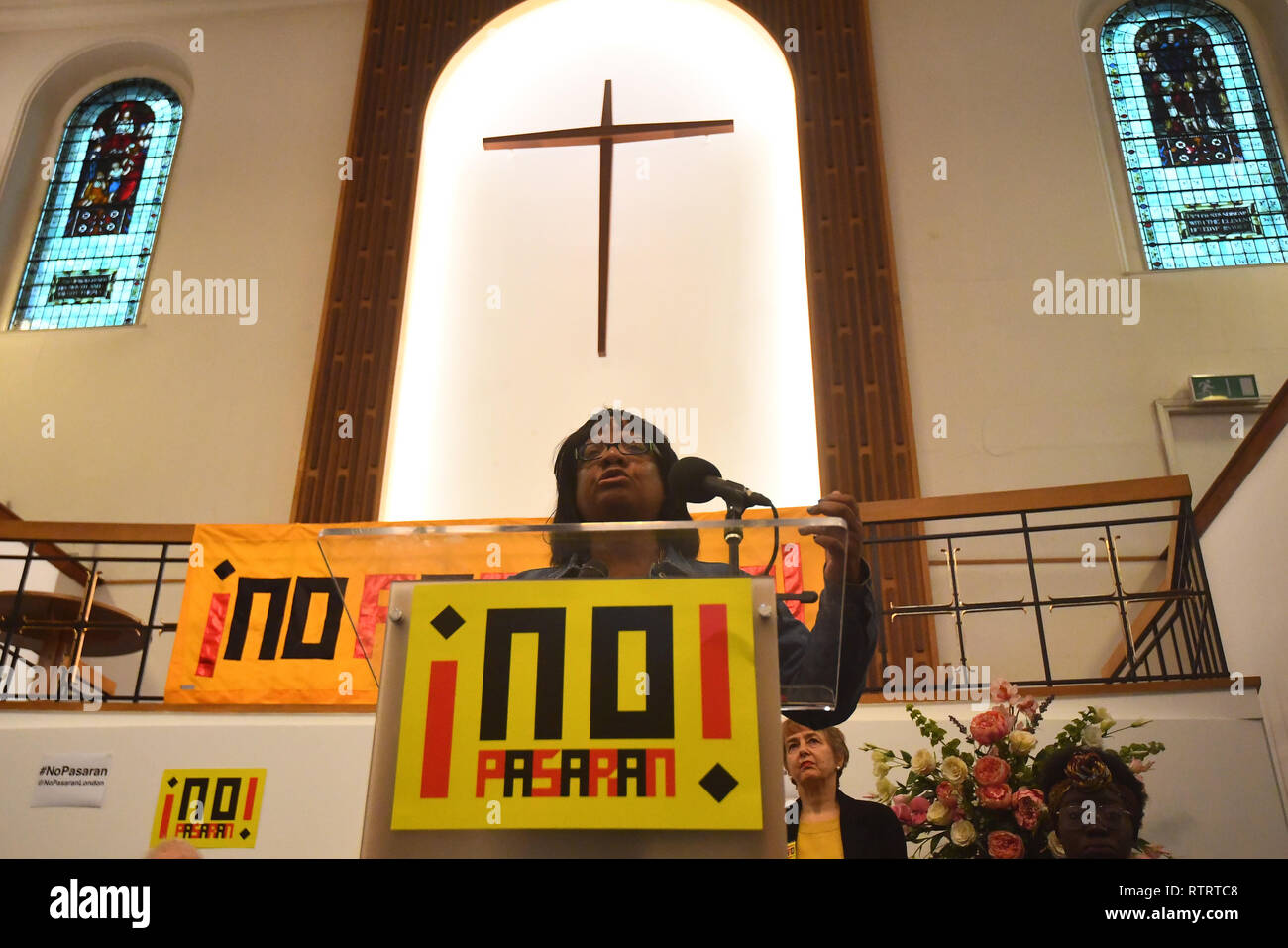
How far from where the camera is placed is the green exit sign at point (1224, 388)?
17.6 ft

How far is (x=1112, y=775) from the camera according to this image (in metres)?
2.65

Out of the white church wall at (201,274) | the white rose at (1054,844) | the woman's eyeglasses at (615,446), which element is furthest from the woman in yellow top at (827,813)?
the white church wall at (201,274)

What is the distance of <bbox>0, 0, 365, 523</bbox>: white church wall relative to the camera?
5945mm

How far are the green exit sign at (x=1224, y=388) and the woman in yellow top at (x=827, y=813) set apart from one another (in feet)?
11.3

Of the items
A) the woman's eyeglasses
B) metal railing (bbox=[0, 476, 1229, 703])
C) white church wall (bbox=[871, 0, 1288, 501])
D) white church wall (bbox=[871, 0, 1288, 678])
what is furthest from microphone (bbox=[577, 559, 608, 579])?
white church wall (bbox=[871, 0, 1288, 501])

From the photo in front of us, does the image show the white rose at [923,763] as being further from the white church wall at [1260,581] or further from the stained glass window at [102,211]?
the stained glass window at [102,211]

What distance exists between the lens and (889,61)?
6586 mm

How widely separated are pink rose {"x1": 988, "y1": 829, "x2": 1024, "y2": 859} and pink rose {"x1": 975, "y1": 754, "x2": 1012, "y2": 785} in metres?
0.12

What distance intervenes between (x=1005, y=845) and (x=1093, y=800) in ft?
0.80

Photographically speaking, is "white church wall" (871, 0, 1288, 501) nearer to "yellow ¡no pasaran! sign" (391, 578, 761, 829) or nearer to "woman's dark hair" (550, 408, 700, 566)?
"woman's dark hair" (550, 408, 700, 566)

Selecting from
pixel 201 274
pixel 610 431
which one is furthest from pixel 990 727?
pixel 201 274

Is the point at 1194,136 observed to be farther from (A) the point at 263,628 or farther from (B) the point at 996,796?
(A) the point at 263,628
